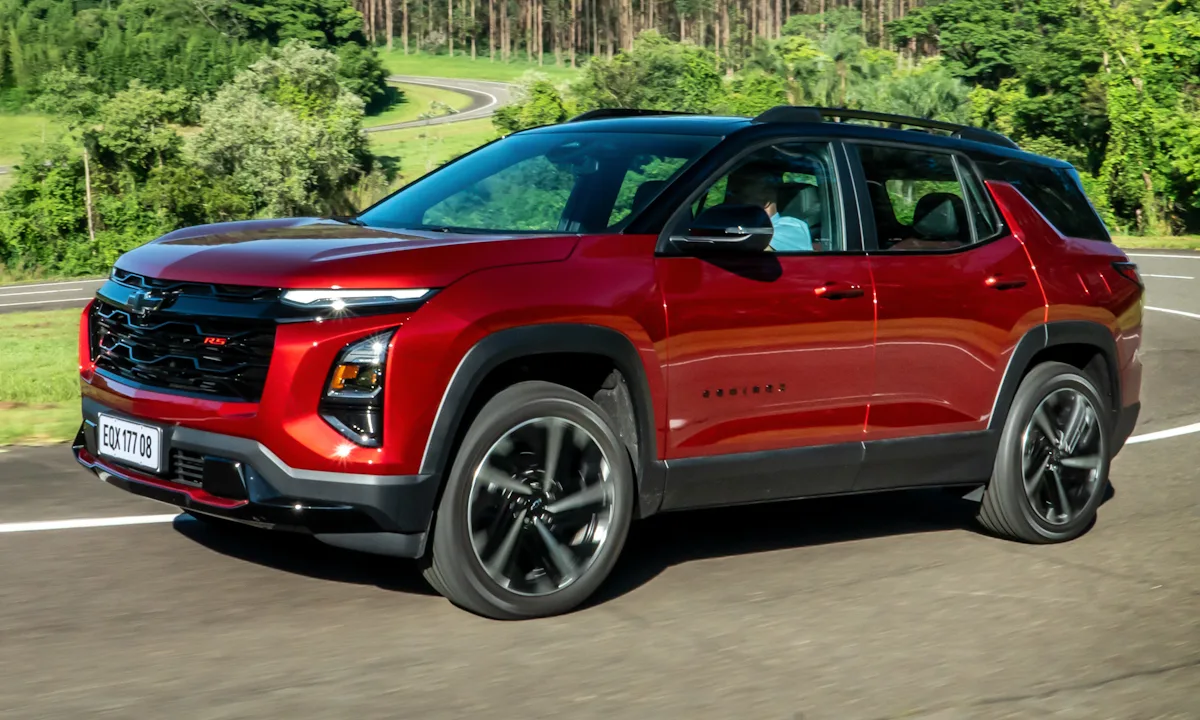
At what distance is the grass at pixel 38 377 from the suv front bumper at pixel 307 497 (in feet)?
13.4

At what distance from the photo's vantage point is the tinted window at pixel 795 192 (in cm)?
588

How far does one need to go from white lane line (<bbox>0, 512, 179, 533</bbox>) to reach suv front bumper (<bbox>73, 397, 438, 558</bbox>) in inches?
63.1

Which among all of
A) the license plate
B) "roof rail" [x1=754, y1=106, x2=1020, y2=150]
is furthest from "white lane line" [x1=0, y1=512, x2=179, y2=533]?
"roof rail" [x1=754, y1=106, x2=1020, y2=150]

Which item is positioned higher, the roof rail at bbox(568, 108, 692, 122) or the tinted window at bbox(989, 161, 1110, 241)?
the roof rail at bbox(568, 108, 692, 122)

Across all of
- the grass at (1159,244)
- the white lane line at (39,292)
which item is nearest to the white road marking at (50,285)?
the white lane line at (39,292)

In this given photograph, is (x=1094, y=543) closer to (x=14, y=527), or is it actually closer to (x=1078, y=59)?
(x=14, y=527)

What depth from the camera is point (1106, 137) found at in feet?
211

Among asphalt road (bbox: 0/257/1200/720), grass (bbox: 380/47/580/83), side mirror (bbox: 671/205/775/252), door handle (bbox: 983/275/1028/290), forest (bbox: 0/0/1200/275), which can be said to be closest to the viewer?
asphalt road (bbox: 0/257/1200/720)

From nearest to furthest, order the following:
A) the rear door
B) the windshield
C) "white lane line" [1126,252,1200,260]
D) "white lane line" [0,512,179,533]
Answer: the windshield
the rear door
"white lane line" [0,512,179,533]
"white lane line" [1126,252,1200,260]

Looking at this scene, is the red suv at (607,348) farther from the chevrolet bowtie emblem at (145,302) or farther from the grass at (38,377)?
the grass at (38,377)

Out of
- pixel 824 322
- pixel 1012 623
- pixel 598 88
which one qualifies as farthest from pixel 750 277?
pixel 598 88

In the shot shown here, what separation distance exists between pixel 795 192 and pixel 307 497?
7.85 ft

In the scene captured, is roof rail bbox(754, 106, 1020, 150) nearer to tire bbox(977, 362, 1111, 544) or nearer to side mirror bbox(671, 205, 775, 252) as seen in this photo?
side mirror bbox(671, 205, 775, 252)

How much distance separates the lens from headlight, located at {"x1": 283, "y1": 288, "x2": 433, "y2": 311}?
185 inches
